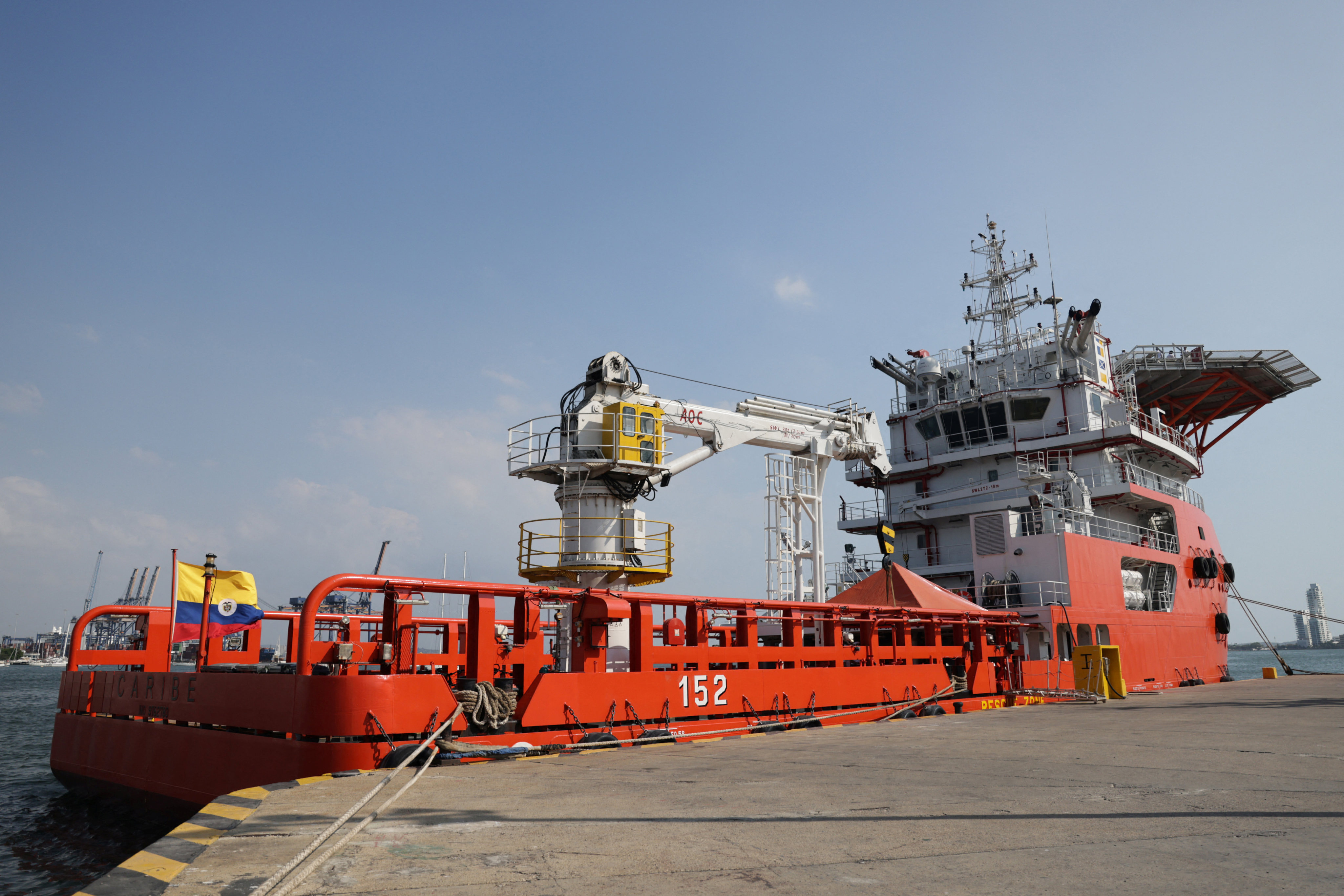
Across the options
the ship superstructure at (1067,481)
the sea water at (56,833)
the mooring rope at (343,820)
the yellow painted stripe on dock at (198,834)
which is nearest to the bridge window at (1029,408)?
the ship superstructure at (1067,481)

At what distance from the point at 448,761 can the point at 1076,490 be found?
2172 centimetres

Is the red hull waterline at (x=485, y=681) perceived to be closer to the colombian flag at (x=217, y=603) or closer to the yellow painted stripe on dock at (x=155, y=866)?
the colombian flag at (x=217, y=603)

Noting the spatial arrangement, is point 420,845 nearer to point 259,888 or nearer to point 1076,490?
point 259,888

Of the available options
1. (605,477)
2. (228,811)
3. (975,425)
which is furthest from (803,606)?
(975,425)

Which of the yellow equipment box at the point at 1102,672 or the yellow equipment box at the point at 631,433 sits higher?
the yellow equipment box at the point at 631,433

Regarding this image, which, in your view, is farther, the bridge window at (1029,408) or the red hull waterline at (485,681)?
the bridge window at (1029,408)

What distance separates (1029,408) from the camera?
2828 centimetres

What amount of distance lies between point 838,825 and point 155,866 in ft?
14.6

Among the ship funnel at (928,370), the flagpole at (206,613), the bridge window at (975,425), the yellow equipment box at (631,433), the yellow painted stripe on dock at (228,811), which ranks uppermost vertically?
the ship funnel at (928,370)

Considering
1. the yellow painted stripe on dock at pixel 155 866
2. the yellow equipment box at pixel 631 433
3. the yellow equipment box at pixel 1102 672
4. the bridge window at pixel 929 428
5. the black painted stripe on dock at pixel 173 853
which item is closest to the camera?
the black painted stripe on dock at pixel 173 853

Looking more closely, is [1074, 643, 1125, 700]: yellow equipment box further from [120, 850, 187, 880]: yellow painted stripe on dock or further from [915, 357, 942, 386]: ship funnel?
[120, 850, 187, 880]: yellow painted stripe on dock

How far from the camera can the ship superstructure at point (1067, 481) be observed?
77.4 feet

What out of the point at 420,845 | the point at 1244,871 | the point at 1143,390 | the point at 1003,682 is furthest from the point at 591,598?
the point at 1143,390

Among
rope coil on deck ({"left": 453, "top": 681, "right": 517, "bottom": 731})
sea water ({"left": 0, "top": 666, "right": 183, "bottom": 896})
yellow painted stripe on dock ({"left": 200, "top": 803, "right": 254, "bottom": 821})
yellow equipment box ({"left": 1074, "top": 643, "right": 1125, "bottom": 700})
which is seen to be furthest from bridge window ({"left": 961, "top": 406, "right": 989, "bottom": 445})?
yellow painted stripe on dock ({"left": 200, "top": 803, "right": 254, "bottom": 821})
